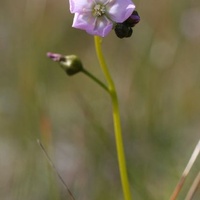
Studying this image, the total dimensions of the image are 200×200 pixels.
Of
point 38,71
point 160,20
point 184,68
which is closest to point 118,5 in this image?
point 38,71

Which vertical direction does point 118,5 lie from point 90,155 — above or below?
above

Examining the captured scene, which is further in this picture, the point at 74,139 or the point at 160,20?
the point at 160,20

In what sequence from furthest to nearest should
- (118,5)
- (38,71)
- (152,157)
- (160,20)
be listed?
(160,20)
(38,71)
(152,157)
(118,5)

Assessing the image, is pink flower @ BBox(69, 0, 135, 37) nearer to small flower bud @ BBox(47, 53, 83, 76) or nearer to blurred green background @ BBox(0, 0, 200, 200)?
small flower bud @ BBox(47, 53, 83, 76)

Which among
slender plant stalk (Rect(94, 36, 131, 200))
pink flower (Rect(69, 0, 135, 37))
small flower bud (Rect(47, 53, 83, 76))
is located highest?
pink flower (Rect(69, 0, 135, 37))

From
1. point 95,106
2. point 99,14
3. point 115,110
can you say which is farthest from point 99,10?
point 95,106

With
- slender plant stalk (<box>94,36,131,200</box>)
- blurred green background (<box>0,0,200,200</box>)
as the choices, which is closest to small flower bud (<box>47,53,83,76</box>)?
slender plant stalk (<box>94,36,131,200</box>)

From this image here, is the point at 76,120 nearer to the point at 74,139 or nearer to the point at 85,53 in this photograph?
the point at 74,139
